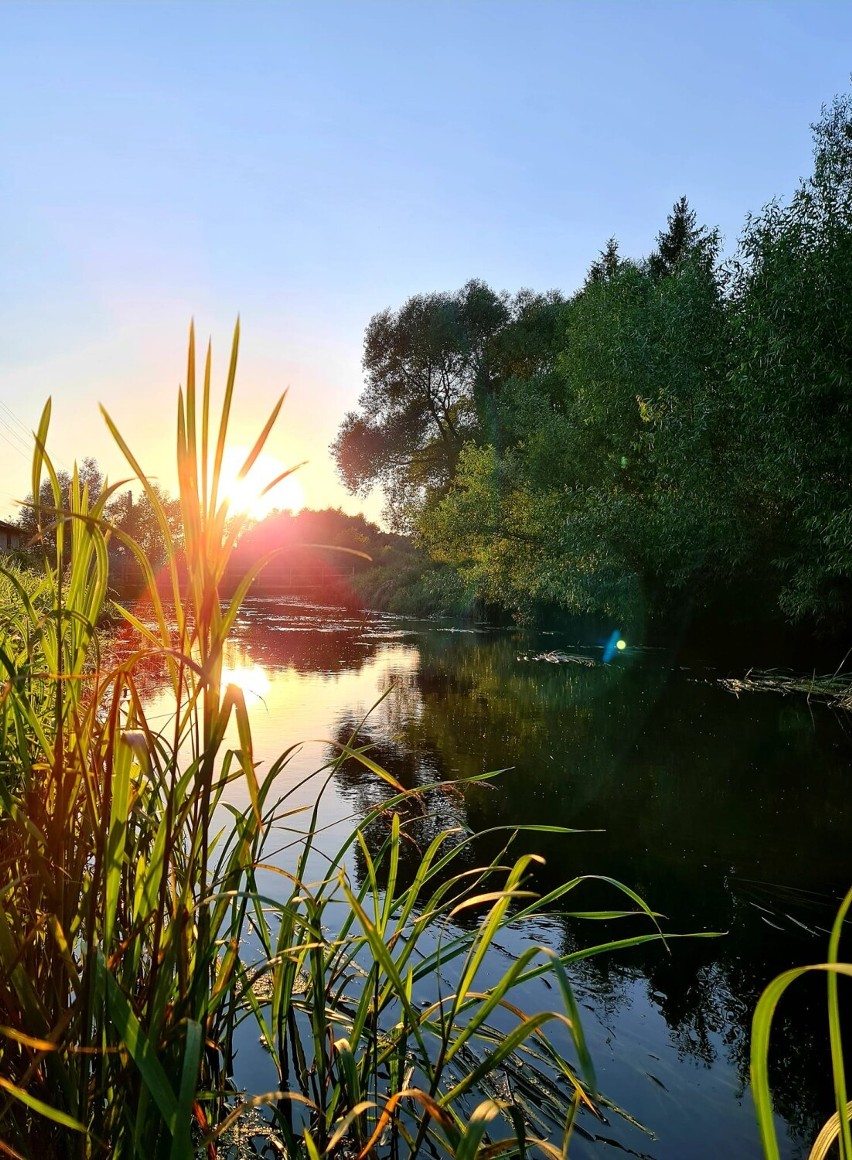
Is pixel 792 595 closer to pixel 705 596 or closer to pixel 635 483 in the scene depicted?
pixel 705 596

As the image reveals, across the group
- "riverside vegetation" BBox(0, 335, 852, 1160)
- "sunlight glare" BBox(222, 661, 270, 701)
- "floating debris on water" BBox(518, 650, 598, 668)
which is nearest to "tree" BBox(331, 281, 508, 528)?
"floating debris on water" BBox(518, 650, 598, 668)

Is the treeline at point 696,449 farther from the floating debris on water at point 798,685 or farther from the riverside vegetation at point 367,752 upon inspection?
the floating debris on water at point 798,685

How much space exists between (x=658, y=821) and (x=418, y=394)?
110 feet

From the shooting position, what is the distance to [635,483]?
18703mm

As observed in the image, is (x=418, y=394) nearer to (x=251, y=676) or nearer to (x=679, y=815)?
(x=251, y=676)

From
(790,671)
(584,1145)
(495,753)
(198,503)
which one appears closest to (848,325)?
(790,671)

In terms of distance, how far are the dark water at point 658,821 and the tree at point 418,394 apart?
23.6 m

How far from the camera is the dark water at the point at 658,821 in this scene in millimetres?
2781

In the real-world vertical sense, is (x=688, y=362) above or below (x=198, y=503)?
above

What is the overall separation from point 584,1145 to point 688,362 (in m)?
14.4

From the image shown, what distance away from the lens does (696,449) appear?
46.6 feet

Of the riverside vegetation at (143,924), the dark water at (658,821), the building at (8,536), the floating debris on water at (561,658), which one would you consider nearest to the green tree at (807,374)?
the dark water at (658,821)

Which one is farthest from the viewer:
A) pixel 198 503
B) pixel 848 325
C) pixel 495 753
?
pixel 848 325

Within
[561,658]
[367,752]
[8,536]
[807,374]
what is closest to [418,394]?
[8,536]
